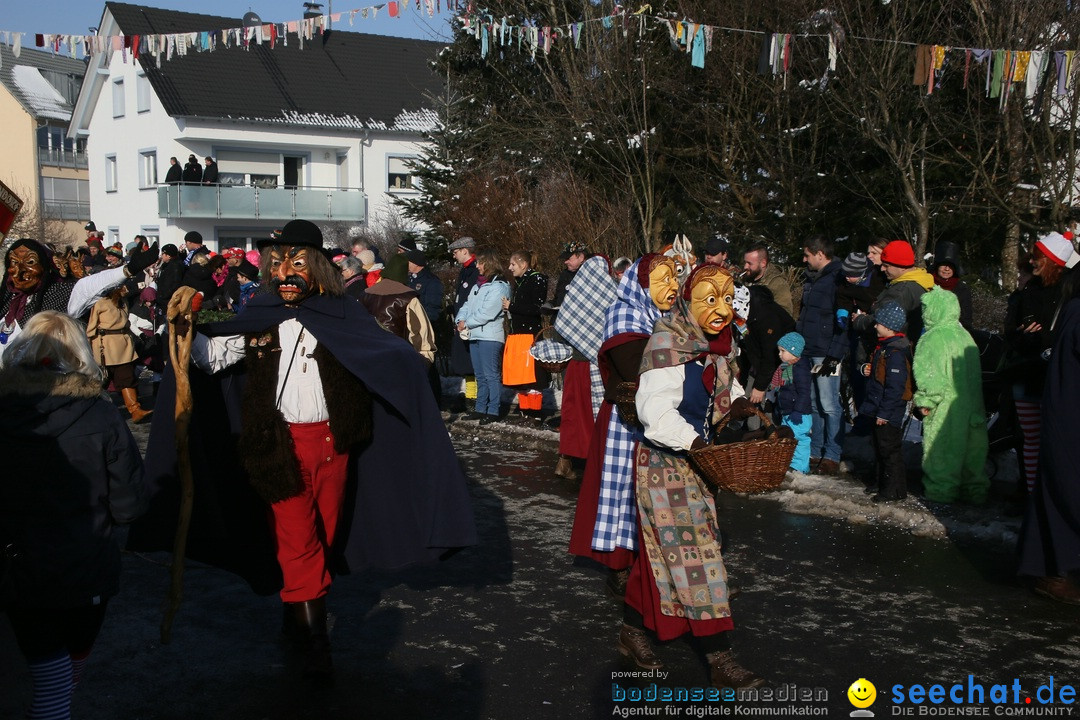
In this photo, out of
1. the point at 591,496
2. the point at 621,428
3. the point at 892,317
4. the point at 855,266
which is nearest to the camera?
the point at 621,428

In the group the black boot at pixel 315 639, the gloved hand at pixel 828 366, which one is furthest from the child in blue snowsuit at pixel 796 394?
the black boot at pixel 315 639

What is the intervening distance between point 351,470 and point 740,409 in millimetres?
1965

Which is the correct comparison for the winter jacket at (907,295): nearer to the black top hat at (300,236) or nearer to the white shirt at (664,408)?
the white shirt at (664,408)

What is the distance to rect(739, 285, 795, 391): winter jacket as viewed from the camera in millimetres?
7407

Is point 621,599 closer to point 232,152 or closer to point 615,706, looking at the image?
point 615,706

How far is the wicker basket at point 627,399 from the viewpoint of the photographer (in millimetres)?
4645

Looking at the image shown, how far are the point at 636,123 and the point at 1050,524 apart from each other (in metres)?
13.7

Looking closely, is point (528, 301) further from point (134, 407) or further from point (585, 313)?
point (134, 407)

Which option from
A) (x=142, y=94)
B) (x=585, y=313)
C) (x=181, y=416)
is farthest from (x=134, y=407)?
(x=142, y=94)

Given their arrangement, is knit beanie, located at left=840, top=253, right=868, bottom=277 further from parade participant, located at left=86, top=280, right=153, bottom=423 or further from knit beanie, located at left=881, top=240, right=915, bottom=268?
parade participant, located at left=86, top=280, right=153, bottom=423

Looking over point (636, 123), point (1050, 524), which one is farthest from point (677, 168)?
point (1050, 524)

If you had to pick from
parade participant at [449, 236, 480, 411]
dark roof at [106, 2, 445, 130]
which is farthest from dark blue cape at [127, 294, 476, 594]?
dark roof at [106, 2, 445, 130]

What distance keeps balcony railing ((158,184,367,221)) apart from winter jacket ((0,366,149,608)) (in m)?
33.4

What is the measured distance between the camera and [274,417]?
465 cm
